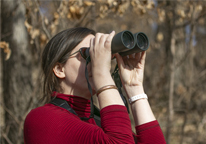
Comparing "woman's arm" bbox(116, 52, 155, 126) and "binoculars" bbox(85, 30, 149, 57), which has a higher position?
"binoculars" bbox(85, 30, 149, 57)

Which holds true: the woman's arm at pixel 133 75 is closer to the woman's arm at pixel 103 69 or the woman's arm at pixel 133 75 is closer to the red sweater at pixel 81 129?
the red sweater at pixel 81 129

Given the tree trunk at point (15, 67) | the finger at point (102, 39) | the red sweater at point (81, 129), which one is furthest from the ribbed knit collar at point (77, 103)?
the tree trunk at point (15, 67)

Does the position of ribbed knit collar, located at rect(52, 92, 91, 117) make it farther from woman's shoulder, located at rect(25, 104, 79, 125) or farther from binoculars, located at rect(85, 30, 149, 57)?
binoculars, located at rect(85, 30, 149, 57)

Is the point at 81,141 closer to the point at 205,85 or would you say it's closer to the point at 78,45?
the point at 78,45

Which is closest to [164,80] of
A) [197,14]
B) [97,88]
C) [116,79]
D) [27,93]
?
[197,14]

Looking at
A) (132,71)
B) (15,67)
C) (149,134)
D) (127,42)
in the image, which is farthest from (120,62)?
(15,67)

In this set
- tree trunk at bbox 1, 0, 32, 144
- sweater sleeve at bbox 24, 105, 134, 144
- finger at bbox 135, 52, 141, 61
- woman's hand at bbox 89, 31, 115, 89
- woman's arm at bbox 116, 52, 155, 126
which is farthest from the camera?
tree trunk at bbox 1, 0, 32, 144

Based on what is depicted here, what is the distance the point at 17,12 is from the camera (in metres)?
3.03

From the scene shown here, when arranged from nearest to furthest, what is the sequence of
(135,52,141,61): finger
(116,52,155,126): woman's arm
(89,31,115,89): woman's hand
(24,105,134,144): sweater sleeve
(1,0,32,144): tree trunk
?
(24,105,134,144): sweater sleeve
(89,31,115,89): woman's hand
(116,52,155,126): woman's arm
(135,52,141,61): finger
(1,0,32,144): tree trunk

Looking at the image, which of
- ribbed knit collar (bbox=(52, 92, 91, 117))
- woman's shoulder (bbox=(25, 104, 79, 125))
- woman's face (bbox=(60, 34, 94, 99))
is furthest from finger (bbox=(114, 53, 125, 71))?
woman's shoulder (bbox=(25, 104, 79, 125))

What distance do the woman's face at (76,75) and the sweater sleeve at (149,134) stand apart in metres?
0.41

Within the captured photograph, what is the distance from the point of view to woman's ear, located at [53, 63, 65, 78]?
1553 mm

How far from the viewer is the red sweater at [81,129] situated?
1142mm

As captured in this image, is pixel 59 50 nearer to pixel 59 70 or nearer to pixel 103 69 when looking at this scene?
pixel 59 70
